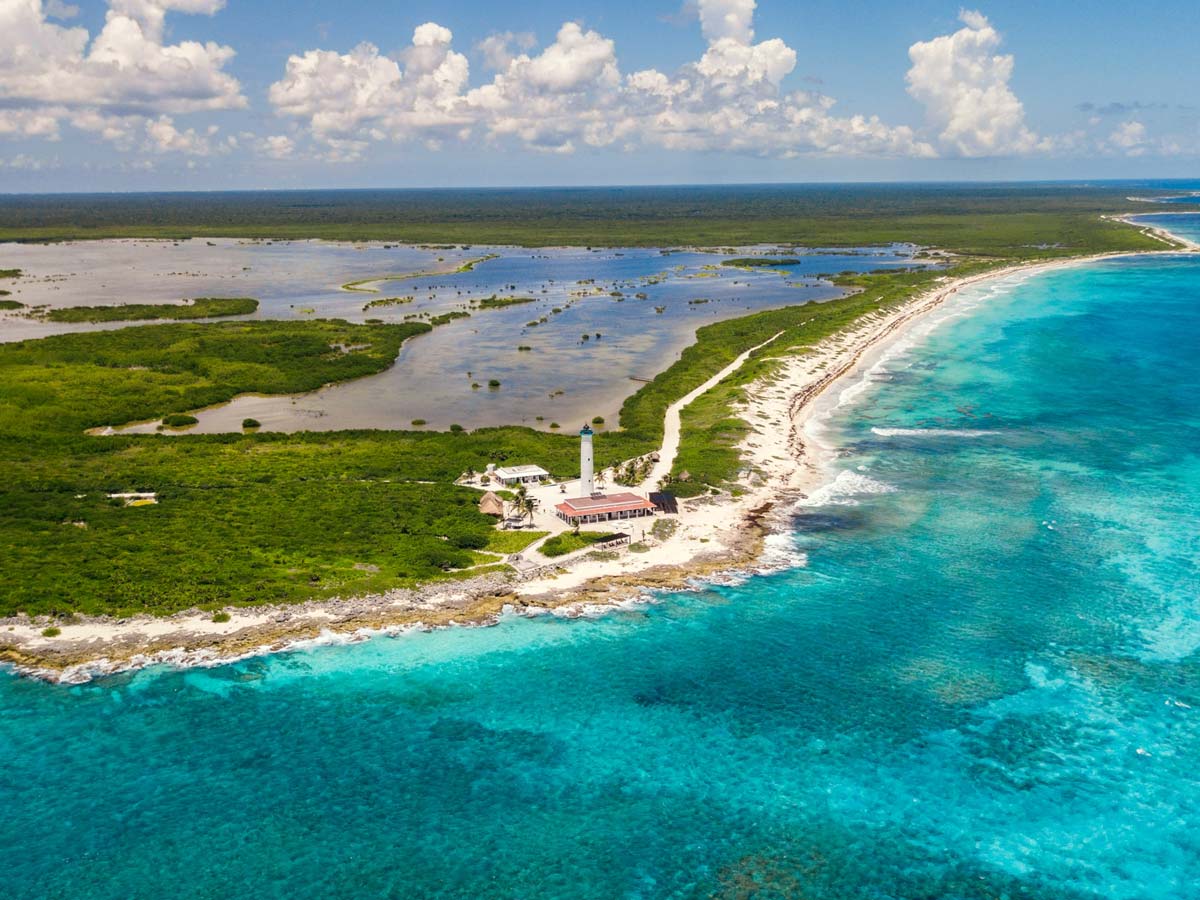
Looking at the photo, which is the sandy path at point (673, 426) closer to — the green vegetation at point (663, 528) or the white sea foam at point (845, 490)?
the green vegetation at point (663, 528)

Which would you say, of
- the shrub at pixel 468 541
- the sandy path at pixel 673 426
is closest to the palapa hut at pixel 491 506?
the shrub at pixel 468 541

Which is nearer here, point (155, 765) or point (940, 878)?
point (940, 878)

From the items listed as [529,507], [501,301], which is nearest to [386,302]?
[501,301]

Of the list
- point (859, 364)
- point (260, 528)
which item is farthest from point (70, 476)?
point (859, 364)

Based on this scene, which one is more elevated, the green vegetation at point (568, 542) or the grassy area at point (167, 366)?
the grassy area at point (167, 366)

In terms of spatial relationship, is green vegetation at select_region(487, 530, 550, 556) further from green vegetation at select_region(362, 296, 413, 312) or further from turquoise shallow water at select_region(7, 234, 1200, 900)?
green vegetation at select_region(362, 296, 413, 312)

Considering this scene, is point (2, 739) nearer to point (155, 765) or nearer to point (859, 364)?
point (155, 765)
